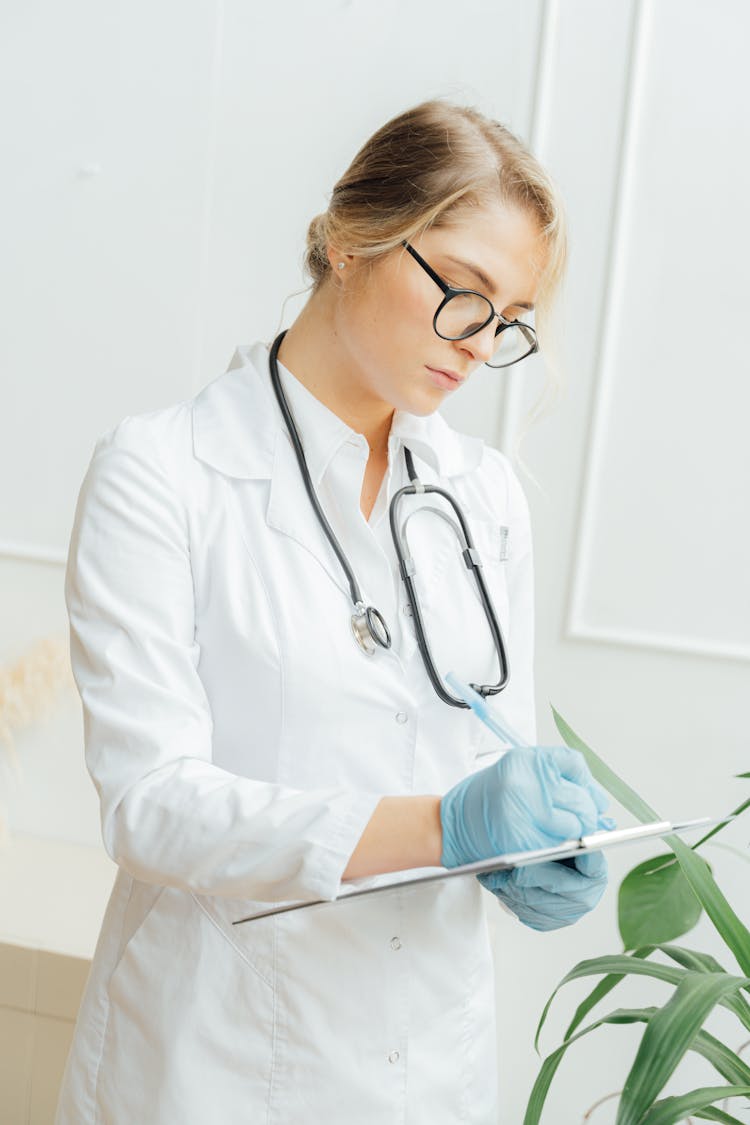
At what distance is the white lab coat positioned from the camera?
0.95 metres

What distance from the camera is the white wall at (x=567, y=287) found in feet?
6.40

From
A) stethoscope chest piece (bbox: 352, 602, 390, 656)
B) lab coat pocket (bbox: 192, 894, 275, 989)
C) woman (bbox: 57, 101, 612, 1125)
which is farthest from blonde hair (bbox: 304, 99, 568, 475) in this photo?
lab coat pocket (bbox: 192, 894, 275, 989)

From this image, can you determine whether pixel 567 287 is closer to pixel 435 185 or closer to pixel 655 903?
pixel 435 185

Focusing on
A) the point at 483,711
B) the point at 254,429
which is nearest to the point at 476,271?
the point at 254,429

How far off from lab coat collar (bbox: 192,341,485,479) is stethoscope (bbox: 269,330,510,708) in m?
0.01

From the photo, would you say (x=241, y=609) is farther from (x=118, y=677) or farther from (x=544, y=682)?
(x=544, y=682)

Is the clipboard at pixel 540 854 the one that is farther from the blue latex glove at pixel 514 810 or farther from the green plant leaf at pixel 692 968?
the green plant leaf at pixel 692 968

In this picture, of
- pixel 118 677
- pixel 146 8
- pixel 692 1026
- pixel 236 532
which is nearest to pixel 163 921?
pixel 118 677

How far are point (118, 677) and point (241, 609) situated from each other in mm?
143

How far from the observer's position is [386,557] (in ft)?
3.80

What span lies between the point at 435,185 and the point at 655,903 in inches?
44.2

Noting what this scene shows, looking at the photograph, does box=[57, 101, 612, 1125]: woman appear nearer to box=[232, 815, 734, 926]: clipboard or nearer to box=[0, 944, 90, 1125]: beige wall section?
box=[232, 815, 734, 926]: clipboard

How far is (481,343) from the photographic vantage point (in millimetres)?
1132

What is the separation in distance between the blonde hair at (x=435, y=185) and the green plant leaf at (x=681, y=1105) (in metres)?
0.81
